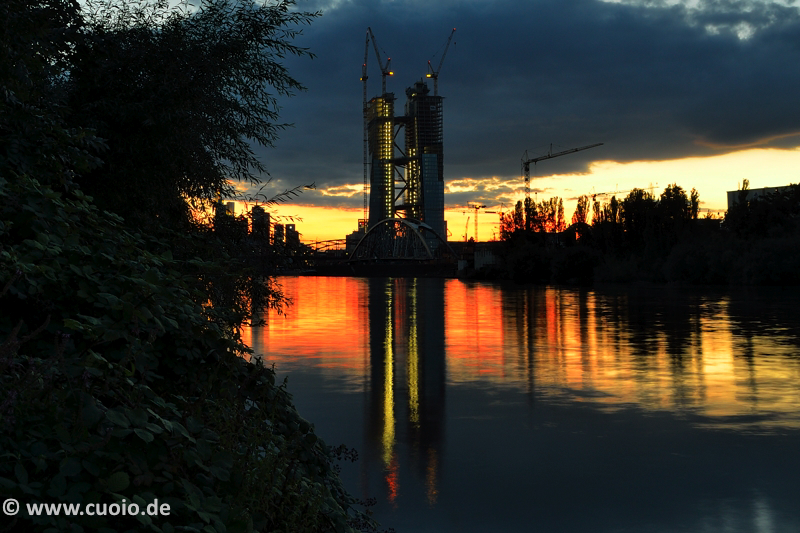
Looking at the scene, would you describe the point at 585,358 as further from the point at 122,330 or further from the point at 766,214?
the point at 766,214

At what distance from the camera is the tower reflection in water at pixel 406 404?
9.68 m

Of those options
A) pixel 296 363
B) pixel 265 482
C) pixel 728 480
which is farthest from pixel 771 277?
pixel 265 482

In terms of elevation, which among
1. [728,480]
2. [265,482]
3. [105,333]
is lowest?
[728,480]

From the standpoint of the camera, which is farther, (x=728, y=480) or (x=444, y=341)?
(x=444, y=341)

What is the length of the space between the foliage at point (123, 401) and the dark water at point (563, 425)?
7.42 feet

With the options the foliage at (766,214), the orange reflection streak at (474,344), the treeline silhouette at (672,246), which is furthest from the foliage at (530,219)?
the orange reflection streak at (474,344)

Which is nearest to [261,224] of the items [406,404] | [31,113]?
[406,404]

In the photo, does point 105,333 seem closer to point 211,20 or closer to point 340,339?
point 211,20

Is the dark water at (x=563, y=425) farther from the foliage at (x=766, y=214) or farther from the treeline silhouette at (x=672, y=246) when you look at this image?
the foliage at (x=766, y=214)

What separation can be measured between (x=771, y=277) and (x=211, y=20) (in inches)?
2588

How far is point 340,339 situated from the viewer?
1033 inches

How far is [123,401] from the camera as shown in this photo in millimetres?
4785

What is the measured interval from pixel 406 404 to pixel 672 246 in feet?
256

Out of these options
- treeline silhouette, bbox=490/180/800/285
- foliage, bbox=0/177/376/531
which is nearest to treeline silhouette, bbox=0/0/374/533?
foliage, bbox=0/177/376/531
